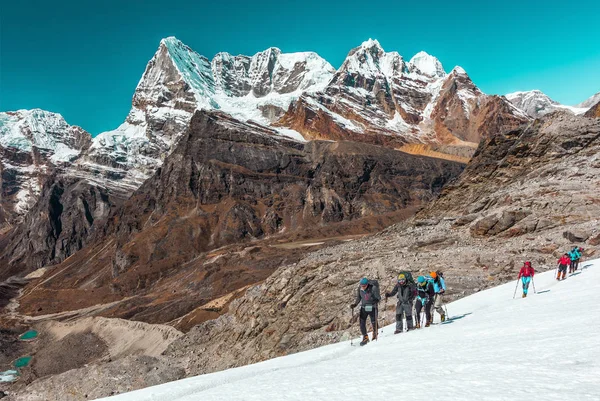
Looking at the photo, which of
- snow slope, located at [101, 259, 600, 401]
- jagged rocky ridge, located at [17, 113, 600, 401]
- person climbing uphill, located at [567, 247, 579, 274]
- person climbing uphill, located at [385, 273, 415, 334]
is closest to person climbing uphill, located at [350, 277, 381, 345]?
person climbing uphill, located at [385, 273, 415, 334]

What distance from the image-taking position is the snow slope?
622 centimetres

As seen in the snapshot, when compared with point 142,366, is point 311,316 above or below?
above

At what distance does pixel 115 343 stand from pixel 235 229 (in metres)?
95.6

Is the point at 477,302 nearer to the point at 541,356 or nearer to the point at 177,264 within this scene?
the point at 541,356

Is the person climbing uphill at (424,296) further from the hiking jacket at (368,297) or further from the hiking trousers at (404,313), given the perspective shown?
the hiking jacket at (368,297)

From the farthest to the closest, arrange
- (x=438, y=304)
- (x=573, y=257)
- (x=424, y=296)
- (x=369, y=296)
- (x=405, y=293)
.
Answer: (x=573, y=257), (x=438, y=304), (x=424, y=296), (x=405, y=293), (x=369, y=296)

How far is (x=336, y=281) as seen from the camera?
32312mm

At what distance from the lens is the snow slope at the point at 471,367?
20.4 ft

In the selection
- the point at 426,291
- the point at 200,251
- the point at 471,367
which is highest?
the point at 426,291

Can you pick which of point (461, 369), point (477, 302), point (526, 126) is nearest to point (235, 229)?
point (526, 126)

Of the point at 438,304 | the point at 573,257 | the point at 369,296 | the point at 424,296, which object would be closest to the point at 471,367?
the point at 369,296

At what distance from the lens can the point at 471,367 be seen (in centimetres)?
770

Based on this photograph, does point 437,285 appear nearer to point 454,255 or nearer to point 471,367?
point 471,367

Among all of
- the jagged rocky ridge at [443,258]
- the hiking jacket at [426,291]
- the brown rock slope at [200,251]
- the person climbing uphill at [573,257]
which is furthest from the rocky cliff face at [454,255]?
the brown rock slope at [200,251]
